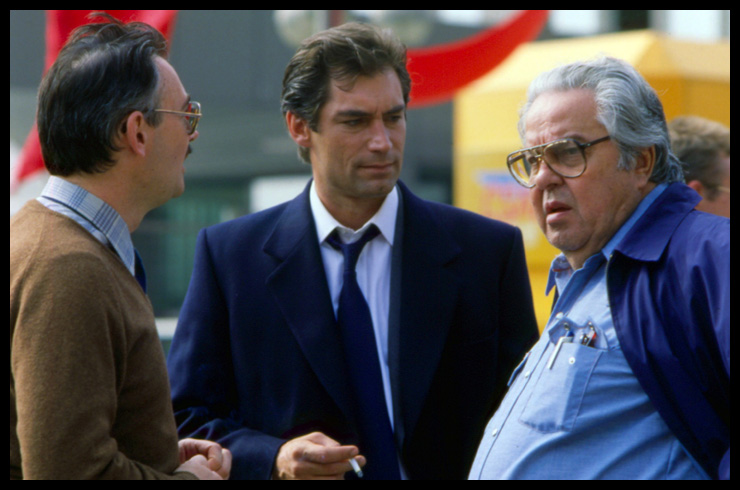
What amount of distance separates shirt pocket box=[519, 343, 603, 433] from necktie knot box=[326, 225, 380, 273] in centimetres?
85

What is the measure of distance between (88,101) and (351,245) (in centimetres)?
109

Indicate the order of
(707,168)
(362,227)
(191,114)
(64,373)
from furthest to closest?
(707,168) → (362,227) → (191,114) → (64,373)

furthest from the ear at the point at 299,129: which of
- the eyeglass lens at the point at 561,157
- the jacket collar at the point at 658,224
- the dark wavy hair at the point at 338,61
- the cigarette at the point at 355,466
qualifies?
the jacket collar at the point at 658,224

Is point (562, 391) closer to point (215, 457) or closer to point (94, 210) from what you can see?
point (215, 457)

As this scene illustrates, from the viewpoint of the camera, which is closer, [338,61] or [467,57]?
[338,61]

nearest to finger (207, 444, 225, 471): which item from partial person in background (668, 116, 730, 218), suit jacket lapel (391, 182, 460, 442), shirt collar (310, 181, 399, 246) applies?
suit jacket lapel (391, 182, 460, 442)

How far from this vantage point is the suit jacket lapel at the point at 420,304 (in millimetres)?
2932

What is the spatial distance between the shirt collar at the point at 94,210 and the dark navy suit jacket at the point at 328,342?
0.80 meters

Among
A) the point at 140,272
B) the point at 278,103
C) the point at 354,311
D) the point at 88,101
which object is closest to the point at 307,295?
the point at 354,311

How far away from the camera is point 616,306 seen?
7.68 feet

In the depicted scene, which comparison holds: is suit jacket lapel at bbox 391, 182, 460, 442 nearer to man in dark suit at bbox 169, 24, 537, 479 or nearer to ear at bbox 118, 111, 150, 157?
man in dark suit at bbox 169, 24, 537, 479

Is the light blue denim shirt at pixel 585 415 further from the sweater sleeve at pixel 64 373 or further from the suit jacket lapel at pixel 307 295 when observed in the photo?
the sweater sleeve at pixel 64 373
